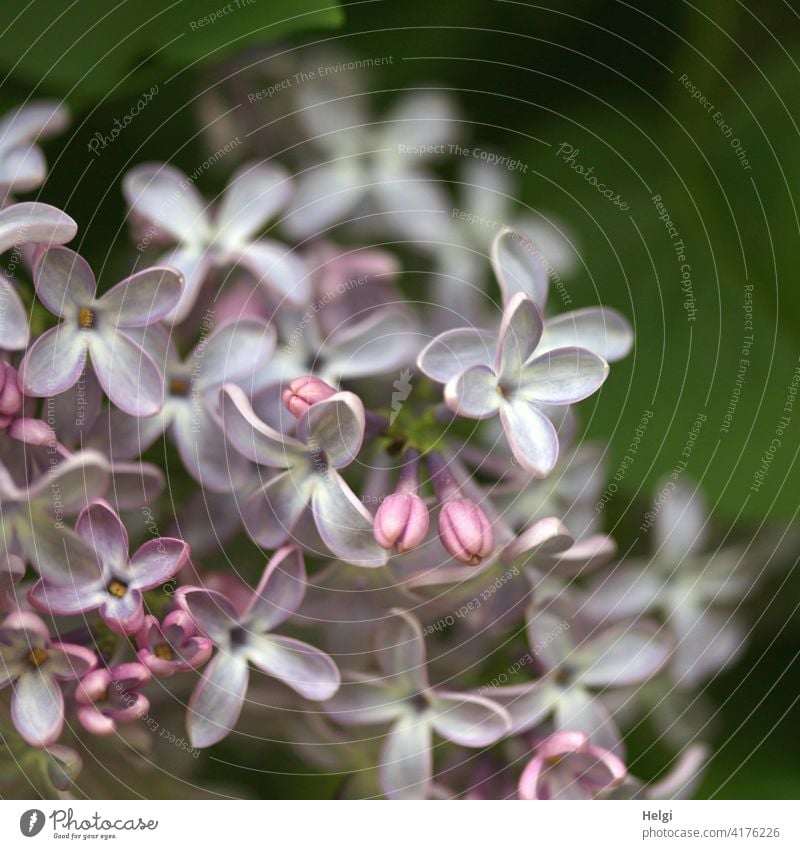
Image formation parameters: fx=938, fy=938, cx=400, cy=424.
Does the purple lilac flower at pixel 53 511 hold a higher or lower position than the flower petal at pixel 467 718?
higher

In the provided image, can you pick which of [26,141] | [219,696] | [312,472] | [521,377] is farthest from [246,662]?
[26,141]

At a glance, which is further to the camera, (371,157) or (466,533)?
(371,157)

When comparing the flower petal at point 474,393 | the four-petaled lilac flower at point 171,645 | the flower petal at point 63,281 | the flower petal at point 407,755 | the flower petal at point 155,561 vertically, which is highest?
the flower petal at point 63,281

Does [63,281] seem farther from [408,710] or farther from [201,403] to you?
[408,710]

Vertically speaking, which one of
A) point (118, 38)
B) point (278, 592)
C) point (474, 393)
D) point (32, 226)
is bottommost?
point (278, 592)

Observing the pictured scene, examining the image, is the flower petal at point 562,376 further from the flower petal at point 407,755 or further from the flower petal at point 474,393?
the flower petal at point 407,755

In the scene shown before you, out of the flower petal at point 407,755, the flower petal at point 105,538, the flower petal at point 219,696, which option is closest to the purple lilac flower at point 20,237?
the flower petal at point 105,538

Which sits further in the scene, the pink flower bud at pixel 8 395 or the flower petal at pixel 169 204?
the flower petal at pixel 169 204

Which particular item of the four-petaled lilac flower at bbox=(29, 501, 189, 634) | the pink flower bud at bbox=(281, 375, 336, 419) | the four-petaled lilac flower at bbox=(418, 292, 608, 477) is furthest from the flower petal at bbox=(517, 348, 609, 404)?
the four-petaled lilac flower at bbox=(29, 501, 189, 634)
